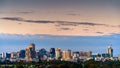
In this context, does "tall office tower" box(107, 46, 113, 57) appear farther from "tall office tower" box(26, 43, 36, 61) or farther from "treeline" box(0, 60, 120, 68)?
"tall office tower" box(26, 43, 36, 61)

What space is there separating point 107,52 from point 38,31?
5.16 feet

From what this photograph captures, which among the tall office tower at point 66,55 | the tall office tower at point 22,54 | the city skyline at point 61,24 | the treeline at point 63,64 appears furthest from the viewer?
the tall office tower at point 22,54

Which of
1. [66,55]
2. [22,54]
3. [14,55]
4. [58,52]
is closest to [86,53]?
[66,55]

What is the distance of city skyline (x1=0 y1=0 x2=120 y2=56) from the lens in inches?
243

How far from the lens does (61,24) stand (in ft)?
20.8

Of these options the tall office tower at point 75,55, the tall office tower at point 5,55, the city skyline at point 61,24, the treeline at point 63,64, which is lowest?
Answer: the treeline at point 63,64

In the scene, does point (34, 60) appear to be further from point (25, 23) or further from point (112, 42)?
point (112, 42)

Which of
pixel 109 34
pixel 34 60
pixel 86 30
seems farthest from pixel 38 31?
pixel 109 34

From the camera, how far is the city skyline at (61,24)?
6.18 meters

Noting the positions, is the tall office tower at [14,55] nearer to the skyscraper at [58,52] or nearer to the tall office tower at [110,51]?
the skyscraper at [58,52]

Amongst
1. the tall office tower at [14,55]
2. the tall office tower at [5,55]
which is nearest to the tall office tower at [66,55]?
the tall office tower at [14,55]

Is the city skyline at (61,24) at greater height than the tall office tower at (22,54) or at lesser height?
greater

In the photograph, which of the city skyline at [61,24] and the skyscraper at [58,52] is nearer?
the city skyline at [61,24]

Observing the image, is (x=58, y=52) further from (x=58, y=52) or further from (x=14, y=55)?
(x=14, y=55)
